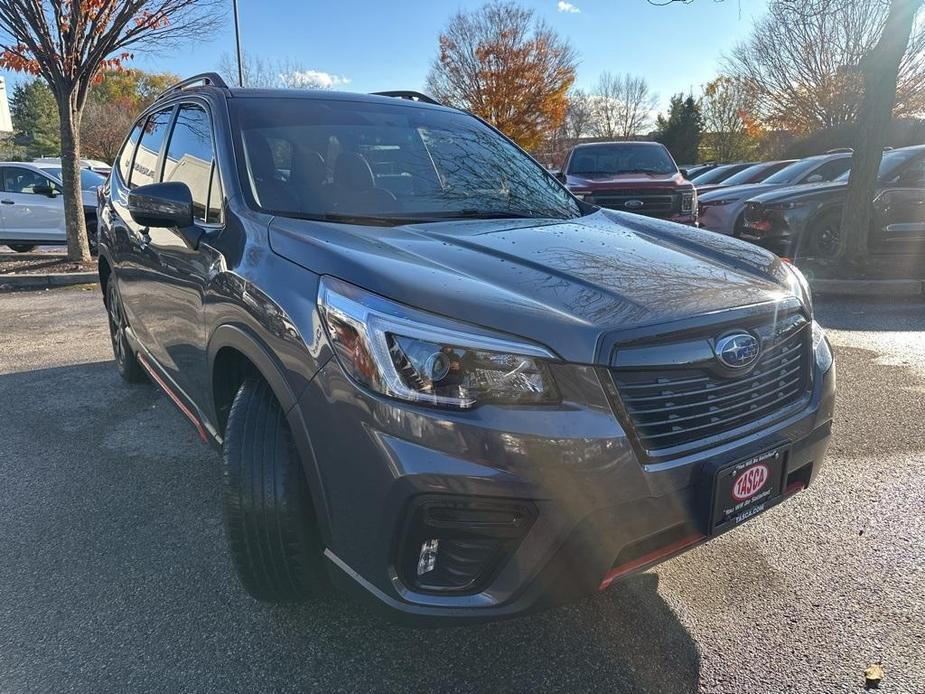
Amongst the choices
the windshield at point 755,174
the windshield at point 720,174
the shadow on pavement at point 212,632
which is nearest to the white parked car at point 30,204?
the shadow on pavement at point 212,632

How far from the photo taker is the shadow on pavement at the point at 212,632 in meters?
2.07

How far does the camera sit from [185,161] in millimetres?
3137

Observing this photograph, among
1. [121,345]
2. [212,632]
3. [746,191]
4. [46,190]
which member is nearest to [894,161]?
[746,191]

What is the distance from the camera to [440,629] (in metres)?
1.98

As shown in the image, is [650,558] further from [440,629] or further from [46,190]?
[46,190]

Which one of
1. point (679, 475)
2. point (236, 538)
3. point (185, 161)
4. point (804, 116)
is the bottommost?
point (236, 538)

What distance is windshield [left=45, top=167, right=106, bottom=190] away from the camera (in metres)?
11.8

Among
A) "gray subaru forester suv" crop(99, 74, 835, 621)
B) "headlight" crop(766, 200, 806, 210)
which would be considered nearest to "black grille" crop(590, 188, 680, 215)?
"headlight" crop(766, 200, 806, 210)

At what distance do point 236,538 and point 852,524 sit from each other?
251 centimetres

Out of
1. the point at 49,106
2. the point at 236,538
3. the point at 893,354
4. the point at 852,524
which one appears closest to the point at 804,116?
the point at 893,354

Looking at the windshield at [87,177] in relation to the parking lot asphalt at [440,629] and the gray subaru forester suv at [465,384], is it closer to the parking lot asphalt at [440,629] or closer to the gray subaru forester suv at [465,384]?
the parking lot asphalt at [440,629]

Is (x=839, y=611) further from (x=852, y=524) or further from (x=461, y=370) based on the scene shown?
(x=461, y=370)

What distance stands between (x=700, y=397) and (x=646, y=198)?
7766 mm

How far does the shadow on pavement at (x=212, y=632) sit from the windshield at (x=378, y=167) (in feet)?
4.72
